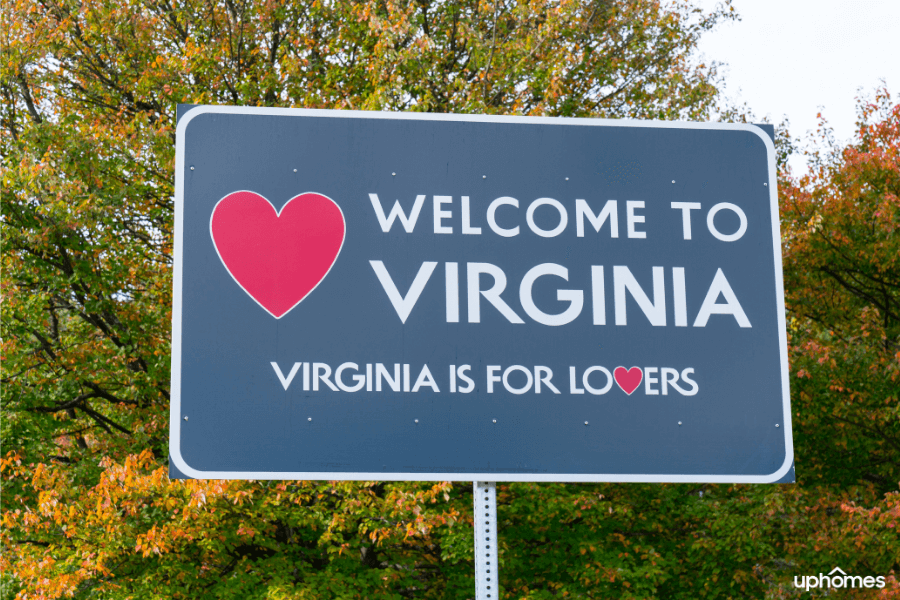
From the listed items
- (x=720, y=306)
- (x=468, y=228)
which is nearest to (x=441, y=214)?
(x=468, y=228)

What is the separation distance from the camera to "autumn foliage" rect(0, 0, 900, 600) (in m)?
7.88

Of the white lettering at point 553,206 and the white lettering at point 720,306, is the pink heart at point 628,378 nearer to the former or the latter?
the white lettering at point 720,306

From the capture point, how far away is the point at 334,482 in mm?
7914

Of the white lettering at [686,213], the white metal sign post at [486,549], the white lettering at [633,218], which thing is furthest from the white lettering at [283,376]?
the white lettering at [686,213]

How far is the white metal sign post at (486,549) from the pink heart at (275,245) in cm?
69

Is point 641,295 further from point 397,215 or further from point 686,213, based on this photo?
point 397,215

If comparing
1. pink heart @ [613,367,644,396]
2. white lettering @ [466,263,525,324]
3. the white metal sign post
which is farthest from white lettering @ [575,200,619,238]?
the white metal sign post

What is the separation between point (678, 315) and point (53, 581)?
23.0 feet

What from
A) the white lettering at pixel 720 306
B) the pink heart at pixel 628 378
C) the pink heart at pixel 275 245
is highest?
the pink heart at pixel 275 245

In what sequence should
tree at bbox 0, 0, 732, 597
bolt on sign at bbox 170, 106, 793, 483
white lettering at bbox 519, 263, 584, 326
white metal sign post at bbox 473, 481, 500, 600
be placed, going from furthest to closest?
tree at bbox 0, 0, 732, 597
white lettering at bbox 519, 263, 584, 326
bolt on sign at bbox 170, 106, 793, 483
white metal sign post at bbox 473, 481, 500, 600

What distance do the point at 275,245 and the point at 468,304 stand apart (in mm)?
521

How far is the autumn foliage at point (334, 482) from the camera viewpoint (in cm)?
788

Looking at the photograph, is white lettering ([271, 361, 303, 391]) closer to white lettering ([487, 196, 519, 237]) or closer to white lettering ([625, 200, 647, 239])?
white lettering ([487, 196, 519, 237])

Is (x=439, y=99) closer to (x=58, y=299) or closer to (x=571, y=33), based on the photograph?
(x=571, y=33)
